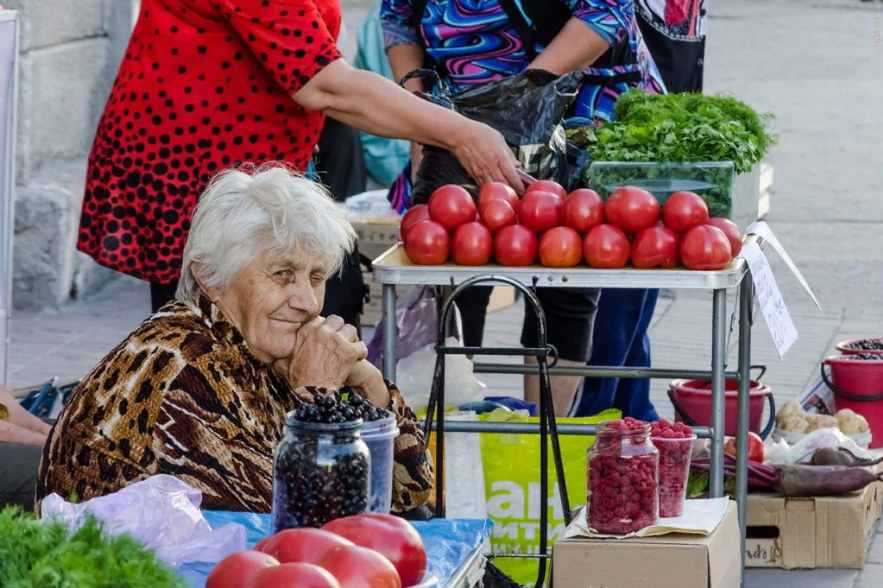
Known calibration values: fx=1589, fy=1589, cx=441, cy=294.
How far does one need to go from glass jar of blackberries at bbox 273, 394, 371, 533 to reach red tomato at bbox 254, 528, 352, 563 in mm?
228

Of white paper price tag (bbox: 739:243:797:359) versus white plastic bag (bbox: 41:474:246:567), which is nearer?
white plastic bag (bbox: 41:474:246:567)

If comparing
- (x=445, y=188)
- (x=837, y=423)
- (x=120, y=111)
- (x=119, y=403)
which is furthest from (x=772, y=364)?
(x=119, y=403)

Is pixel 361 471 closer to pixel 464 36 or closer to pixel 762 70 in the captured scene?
pixel 464 36

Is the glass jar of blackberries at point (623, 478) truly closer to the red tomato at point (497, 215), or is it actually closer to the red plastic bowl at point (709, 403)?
the red tomato at point (497, 215)

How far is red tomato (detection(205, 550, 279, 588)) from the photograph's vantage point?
196cm

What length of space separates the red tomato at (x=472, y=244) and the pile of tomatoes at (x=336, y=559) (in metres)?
1.73

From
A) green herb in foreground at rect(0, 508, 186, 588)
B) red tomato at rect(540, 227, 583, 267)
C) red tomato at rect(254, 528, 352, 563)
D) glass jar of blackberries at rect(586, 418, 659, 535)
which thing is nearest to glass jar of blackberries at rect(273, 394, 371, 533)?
red tomato at rect(254, 528, 352, 563)

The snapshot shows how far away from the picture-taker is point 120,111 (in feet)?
13.1

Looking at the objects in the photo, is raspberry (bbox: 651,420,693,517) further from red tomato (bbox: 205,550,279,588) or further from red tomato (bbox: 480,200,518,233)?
red tomato (bbox: 205,550,279,588)

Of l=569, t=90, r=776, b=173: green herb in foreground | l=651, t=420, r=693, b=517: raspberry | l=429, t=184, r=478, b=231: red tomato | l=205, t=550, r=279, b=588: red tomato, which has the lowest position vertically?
l=651, t=420, r=693, b=517: raspberry

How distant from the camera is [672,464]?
3.47 metres

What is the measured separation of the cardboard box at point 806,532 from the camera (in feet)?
14.7

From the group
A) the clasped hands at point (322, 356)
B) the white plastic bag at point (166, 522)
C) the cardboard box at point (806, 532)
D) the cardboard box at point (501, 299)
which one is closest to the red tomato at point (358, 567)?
the white plastic bag at point (166, 522)

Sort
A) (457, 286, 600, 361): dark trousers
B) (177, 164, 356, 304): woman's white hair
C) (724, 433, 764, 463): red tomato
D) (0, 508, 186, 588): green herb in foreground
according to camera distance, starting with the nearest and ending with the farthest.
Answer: (0, 508, 186, 588): green herb in foreground → (177, 164, 356, 304): woman's white hair → (724, 433, 764, 463): red tomato → (457, 286, 600, 361): dark trousers
